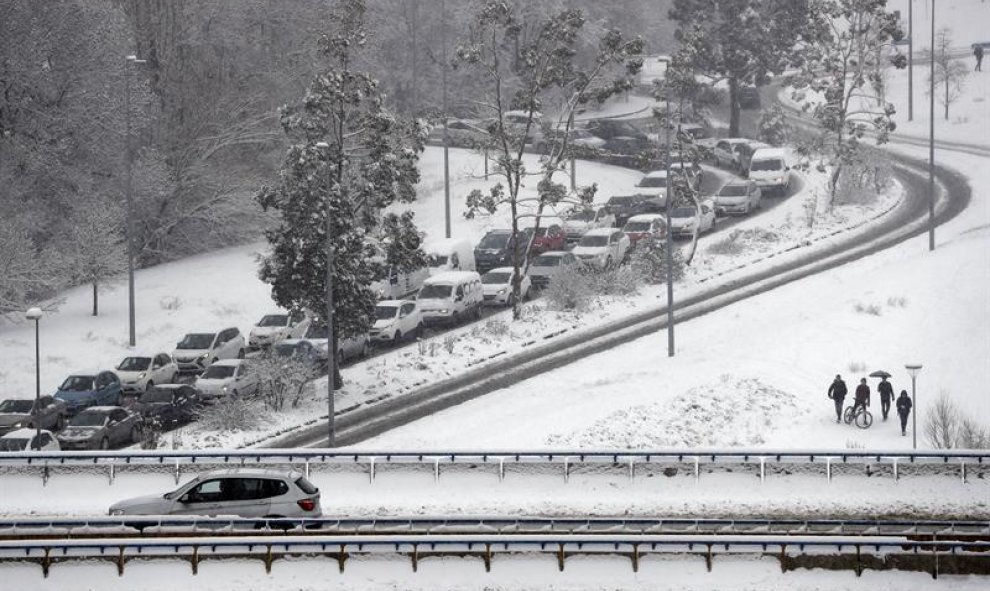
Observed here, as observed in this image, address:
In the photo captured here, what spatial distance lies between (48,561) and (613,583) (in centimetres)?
970

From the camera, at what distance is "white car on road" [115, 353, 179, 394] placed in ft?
147

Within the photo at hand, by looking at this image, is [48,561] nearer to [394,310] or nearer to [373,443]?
[373,443]

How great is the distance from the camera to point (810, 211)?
2539 inches

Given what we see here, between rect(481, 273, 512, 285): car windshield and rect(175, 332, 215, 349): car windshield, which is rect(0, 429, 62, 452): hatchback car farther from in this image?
rect(481, 273, 512, 285): car windshield

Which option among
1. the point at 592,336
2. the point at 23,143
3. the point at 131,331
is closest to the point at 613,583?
the point at 592,336

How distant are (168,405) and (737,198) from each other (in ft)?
108

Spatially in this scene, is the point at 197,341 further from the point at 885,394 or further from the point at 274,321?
the point at 885,394

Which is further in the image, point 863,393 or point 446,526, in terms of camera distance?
point 863,393

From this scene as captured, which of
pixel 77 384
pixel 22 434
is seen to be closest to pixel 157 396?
pixel 77 384

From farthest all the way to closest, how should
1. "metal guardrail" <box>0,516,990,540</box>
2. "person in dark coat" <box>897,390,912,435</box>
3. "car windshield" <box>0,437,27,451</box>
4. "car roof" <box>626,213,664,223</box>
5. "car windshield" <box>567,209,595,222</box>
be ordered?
"car windshield" <box>567,209,595,222</box> → "car roof" <box>626,213,664,223</box> → "person in dark coat" <box>897,390,912,435</box> → "car windshield" <box>0,437,27,451</box> → "metal guardrail" <box>0,516,990,540</box>

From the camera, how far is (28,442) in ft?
121

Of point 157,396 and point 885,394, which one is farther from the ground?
point 885,394

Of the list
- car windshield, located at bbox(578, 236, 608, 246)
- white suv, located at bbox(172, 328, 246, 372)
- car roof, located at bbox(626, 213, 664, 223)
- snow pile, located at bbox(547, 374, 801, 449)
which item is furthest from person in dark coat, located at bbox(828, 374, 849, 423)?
car roof, located at bbox(626, 213, 664, 223)

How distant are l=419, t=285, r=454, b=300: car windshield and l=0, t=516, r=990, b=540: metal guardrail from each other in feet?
73.1
